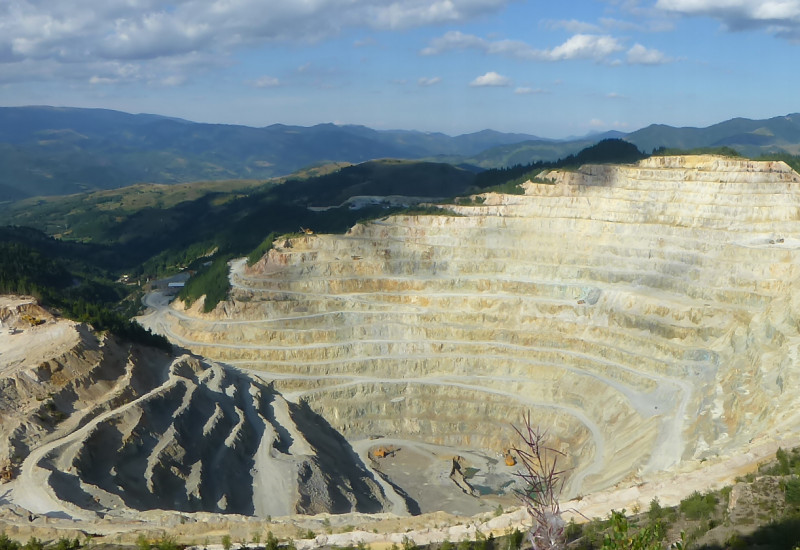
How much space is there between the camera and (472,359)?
→ 246 ft

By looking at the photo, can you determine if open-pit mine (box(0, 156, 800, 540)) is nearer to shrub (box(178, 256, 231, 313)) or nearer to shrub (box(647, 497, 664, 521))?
shrub (box(178, 256, 231, 313))

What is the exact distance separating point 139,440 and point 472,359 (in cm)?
3770

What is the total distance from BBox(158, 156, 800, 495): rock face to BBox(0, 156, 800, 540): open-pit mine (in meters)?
0.25

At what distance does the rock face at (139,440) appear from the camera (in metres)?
43.2

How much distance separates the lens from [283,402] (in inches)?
2719

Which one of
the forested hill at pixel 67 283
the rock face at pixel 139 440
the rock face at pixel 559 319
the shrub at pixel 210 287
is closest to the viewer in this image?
the rock face at pixel 139 440

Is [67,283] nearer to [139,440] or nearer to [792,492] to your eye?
[139,440]

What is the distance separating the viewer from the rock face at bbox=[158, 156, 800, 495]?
2338 inches

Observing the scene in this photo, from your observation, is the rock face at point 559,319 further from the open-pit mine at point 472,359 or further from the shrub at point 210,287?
the shrub at point 210,287

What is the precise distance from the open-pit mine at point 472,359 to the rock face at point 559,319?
25cm

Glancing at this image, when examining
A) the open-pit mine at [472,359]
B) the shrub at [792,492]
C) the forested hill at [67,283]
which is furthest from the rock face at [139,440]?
the shrub at [792,492]

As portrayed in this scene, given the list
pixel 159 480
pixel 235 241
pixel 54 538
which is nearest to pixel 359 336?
pixel 159 480

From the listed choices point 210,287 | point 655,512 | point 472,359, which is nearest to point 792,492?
point 655,512

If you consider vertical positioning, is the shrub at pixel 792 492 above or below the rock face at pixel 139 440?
above
